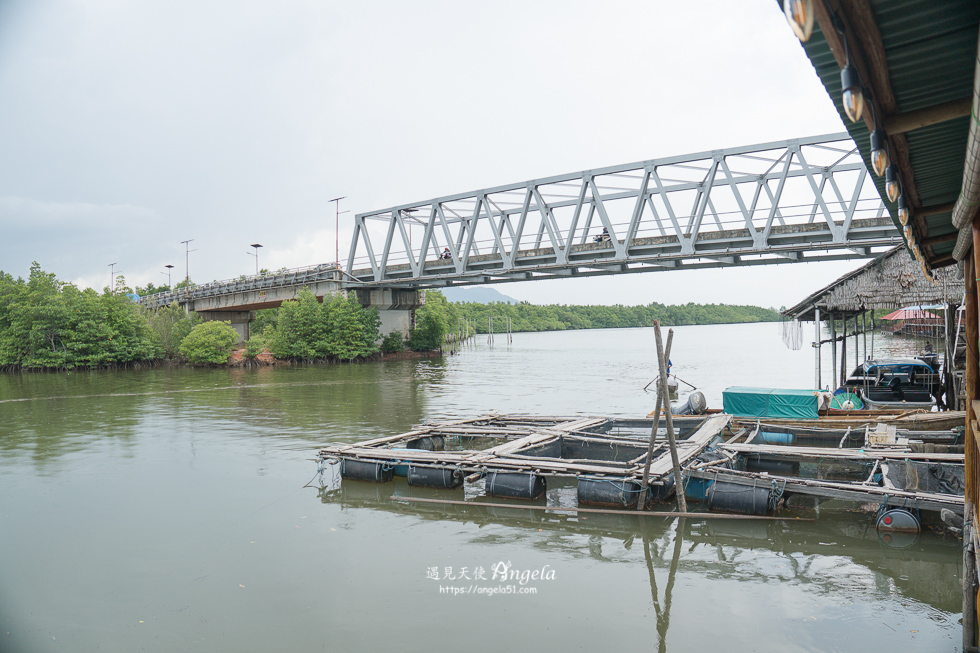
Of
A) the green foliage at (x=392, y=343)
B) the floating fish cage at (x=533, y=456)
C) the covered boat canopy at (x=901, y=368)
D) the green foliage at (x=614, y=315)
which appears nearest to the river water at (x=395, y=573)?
the floating fish cage at (x=533, y=456)

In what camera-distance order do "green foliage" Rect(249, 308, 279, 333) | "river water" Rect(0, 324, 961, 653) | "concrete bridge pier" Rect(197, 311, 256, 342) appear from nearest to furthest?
"river water" Rect(0, 324, 961, 653)
"concrete bridge pier" Rect(197, 311, 256, 342)
"green foliage" Rect(249, 308, 279, 333)

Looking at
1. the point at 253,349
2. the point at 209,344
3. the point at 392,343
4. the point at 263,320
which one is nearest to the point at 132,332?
the point at 209,344

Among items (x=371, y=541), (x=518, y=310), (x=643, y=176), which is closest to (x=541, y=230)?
(x=643, y=176)

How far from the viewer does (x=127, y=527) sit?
12359 millimetres

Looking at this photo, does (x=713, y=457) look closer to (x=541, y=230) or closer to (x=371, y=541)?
(x=371, y=541)

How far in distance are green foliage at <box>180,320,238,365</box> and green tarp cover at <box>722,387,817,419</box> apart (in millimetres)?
52180

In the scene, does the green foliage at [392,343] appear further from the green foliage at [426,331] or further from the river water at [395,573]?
the river water at [395,573]

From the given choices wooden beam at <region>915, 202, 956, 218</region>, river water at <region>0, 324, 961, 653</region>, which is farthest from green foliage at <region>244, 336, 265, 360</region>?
wooden beam at <region>915, 202, 956, 218</region>

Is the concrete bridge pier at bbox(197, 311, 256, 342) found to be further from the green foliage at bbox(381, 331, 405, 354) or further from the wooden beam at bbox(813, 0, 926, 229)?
the wooden beam at bbox(813, 0, 926, 229)

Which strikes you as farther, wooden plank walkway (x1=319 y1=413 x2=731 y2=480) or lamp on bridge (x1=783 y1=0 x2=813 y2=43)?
wooden plank walkway (x1=319 y1=413 x2=731 y2=480)

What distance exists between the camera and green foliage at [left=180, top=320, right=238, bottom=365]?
195ft

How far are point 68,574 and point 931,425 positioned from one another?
736 inches

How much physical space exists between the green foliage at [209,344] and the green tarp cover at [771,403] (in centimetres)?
5218

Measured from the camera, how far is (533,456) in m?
15.0
